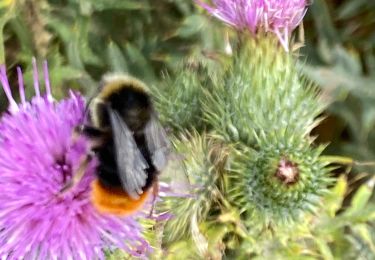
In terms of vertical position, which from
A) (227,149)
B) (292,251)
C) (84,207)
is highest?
(84,207)

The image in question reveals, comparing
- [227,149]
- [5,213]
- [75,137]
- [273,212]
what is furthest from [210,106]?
[5,213]

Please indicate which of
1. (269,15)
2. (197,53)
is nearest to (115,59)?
(197,53)

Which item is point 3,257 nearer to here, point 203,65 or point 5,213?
point 5,213

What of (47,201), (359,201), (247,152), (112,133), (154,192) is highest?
(112,133)

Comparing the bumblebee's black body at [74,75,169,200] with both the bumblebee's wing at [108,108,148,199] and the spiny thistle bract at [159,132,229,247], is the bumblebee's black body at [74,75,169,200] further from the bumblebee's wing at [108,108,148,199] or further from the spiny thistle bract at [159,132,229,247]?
the spiny thistle bract at [159,132,229,247]

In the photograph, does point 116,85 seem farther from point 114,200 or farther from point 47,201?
point 47,201

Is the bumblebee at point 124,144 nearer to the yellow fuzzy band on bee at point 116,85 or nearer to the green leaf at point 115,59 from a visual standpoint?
the yellow fuzzy band on bee at point 116,85
